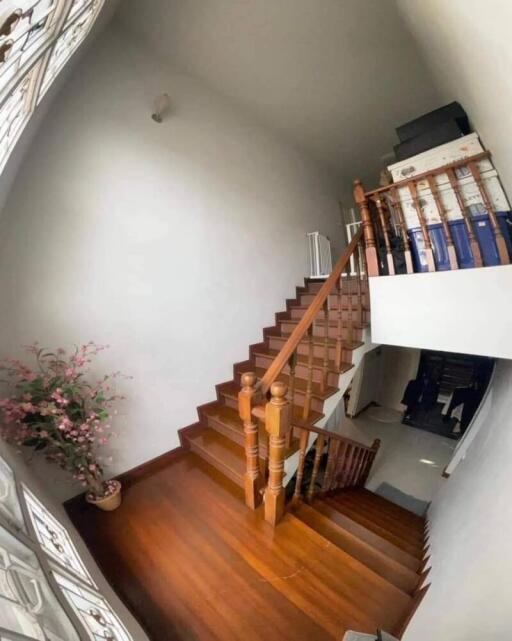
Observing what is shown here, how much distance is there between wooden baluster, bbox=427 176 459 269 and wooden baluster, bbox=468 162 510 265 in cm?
18

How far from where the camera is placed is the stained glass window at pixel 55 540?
0.86 metres

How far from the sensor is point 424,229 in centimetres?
161

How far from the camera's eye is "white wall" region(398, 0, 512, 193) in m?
0.90

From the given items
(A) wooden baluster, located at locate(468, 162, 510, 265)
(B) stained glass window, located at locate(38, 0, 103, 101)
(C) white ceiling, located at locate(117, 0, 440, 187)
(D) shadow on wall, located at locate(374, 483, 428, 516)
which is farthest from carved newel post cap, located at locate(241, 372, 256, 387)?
(D) shadow on wall, located at locate(374, 483, 428, 516)

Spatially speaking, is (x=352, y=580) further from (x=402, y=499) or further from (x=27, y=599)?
(x=402, y=499)

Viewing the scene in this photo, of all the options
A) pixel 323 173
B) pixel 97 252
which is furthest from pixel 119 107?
pixel 323 173

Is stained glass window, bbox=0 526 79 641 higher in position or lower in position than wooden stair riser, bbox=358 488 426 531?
higher

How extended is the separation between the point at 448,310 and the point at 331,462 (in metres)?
1.49

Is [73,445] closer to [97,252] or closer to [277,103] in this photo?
[97,252]

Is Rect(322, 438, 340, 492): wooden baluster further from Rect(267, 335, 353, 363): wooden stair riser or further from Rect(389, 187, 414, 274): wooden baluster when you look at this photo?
Rect(389, 187, 414, 274): wooden baluster

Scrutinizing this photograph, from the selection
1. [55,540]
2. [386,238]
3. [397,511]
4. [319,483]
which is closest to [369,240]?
[386,238]

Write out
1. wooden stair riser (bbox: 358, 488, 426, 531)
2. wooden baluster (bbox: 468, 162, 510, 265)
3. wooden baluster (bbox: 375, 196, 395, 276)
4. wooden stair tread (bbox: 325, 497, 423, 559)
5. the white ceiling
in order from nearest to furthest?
1. wooden baluster (bbox: 468, 162, 510, 265)
2. wooden stair tread (bbox: 325, 497, 423, 559)
3. wooden baluster (bbox: 375, 196, 395, 276)
4. the white ceiling
5. wooden stair riser (bbox: 358, 488, 426, 531)

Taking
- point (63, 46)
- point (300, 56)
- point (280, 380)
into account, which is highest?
point (300, 56)

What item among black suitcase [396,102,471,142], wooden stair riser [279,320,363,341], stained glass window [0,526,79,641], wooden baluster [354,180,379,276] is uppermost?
black suitcase [396,102,471,142]
